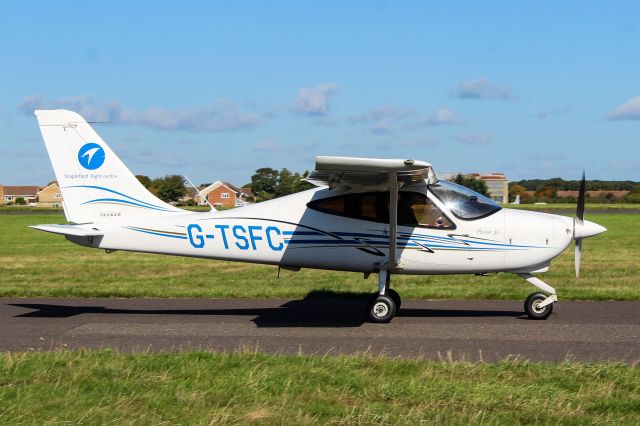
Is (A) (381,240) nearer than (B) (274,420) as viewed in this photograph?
No

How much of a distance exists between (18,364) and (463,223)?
656cm

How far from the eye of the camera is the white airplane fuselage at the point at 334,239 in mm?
11219

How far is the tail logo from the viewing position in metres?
11.9

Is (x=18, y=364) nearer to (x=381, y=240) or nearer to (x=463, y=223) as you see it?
A: (x=381, y=240)

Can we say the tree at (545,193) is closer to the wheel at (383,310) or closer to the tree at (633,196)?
the tree at (633,196)

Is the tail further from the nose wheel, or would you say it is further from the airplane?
the nose wheel

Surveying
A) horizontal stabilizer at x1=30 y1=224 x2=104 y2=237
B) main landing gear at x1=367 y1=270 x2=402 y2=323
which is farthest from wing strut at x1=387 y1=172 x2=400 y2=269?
horizontal stabilizer at x1=30 y1=224 x2=104 y2=237

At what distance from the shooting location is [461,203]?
1141 cm

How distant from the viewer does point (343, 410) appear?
5.64 m

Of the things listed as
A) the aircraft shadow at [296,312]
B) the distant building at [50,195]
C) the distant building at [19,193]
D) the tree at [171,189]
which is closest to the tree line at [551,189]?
the tree at [171,189]

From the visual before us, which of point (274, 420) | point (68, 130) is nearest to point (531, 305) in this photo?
point (274, 420)

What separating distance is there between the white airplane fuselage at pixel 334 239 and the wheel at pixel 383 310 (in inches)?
26.7

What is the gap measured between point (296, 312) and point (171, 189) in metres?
67.1

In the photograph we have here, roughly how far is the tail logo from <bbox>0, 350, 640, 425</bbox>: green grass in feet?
16.1
